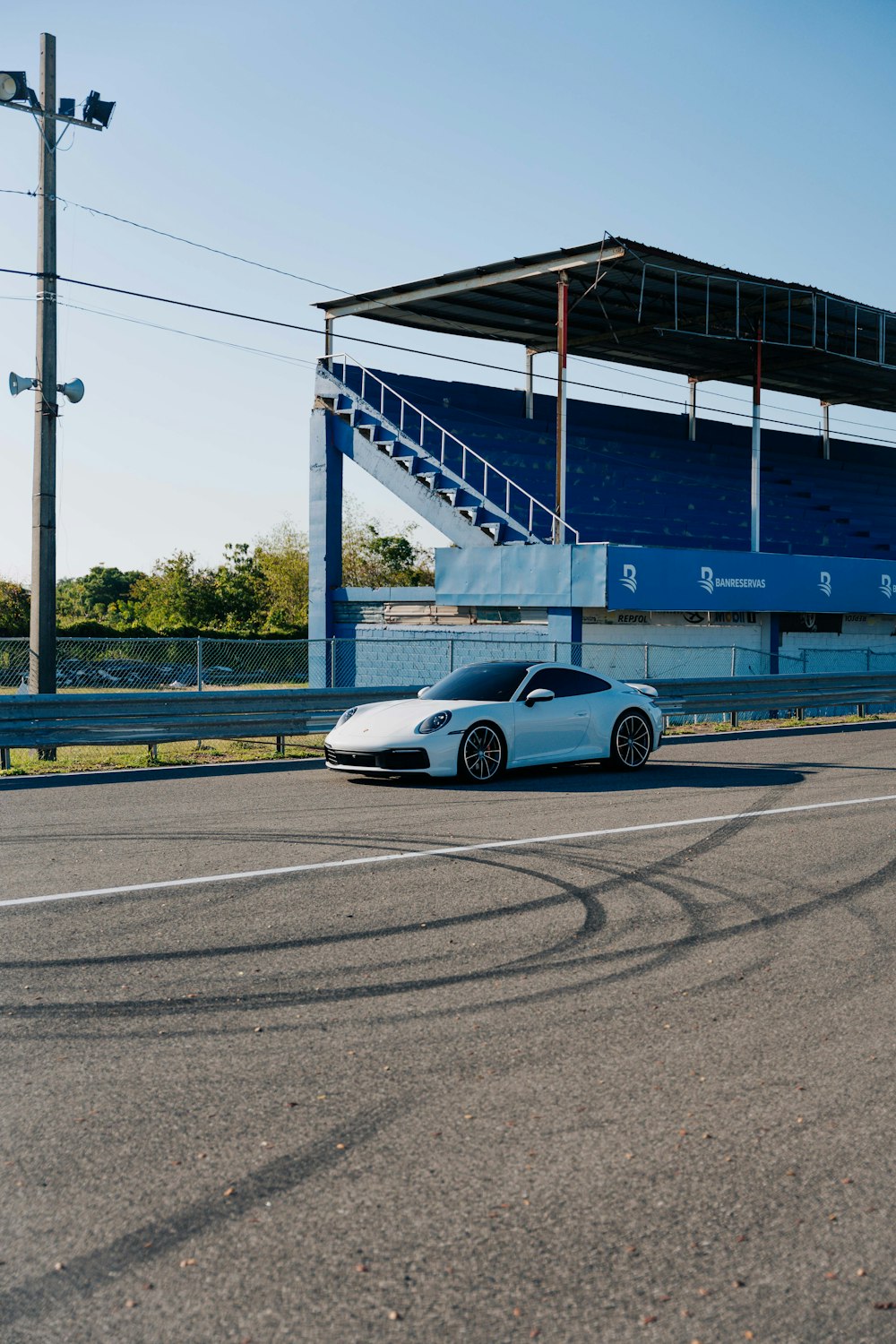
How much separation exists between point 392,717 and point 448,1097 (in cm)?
918

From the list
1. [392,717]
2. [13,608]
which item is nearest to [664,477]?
[392,717]

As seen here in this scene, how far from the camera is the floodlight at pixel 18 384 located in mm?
17141

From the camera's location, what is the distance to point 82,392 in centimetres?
1738

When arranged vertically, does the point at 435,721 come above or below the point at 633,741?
above

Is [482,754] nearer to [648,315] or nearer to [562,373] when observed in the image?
[562,373]

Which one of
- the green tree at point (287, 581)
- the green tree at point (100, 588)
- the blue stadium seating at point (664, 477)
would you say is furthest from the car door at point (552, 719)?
the green tree at point (100, 588)

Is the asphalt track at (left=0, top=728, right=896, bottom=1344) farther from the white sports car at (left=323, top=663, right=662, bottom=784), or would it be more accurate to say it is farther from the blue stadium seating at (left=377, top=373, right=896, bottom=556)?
the blue stadium seating at (left=377, top=373, right=896, bottom=556)

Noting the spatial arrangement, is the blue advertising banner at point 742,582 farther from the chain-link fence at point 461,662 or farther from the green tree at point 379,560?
the green tree at point 379,560

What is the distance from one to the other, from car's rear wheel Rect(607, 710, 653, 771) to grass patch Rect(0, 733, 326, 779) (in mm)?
3954

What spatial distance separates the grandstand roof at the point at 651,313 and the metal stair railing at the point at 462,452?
155 centimetres

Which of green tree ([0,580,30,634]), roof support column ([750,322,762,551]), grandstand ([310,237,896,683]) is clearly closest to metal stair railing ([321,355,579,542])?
grandstand ([310,237,896,683])

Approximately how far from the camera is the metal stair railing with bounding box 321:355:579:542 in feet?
94.4

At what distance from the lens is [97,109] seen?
17734 mm

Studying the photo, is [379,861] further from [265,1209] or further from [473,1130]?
[265,1209]
